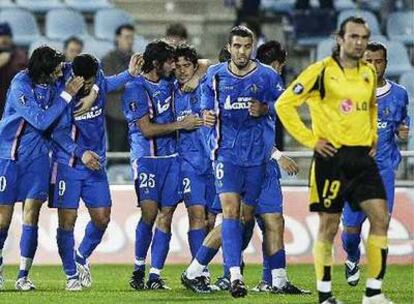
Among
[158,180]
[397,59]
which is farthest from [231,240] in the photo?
[397,59]

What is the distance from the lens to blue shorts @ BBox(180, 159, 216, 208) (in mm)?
13516

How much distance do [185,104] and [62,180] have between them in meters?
1.32

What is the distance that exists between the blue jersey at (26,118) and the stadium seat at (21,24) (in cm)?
→ 772

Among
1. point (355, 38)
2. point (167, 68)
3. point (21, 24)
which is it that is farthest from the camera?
point (21, 24)

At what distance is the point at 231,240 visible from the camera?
12.1 m

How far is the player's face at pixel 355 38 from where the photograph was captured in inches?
420

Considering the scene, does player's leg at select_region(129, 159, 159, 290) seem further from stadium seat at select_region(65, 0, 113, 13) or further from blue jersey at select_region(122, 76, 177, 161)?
stadium seat at select_region(65, 0, 113, 13)

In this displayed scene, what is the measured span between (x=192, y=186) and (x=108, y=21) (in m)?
8.23

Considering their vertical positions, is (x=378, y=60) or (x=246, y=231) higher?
(x=378, y=60)

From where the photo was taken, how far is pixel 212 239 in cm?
1288

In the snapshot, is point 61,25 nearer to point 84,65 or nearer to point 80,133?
point 80,133

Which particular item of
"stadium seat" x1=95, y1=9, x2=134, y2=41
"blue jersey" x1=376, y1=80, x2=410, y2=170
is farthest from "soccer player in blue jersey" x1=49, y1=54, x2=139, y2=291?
"stadium seat" x1=95, y1=9, x2=134, y2=41

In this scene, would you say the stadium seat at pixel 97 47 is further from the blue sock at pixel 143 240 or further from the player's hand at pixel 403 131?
the player's hand at pixel 403 131

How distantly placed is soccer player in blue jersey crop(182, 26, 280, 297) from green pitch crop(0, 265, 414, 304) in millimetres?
583
